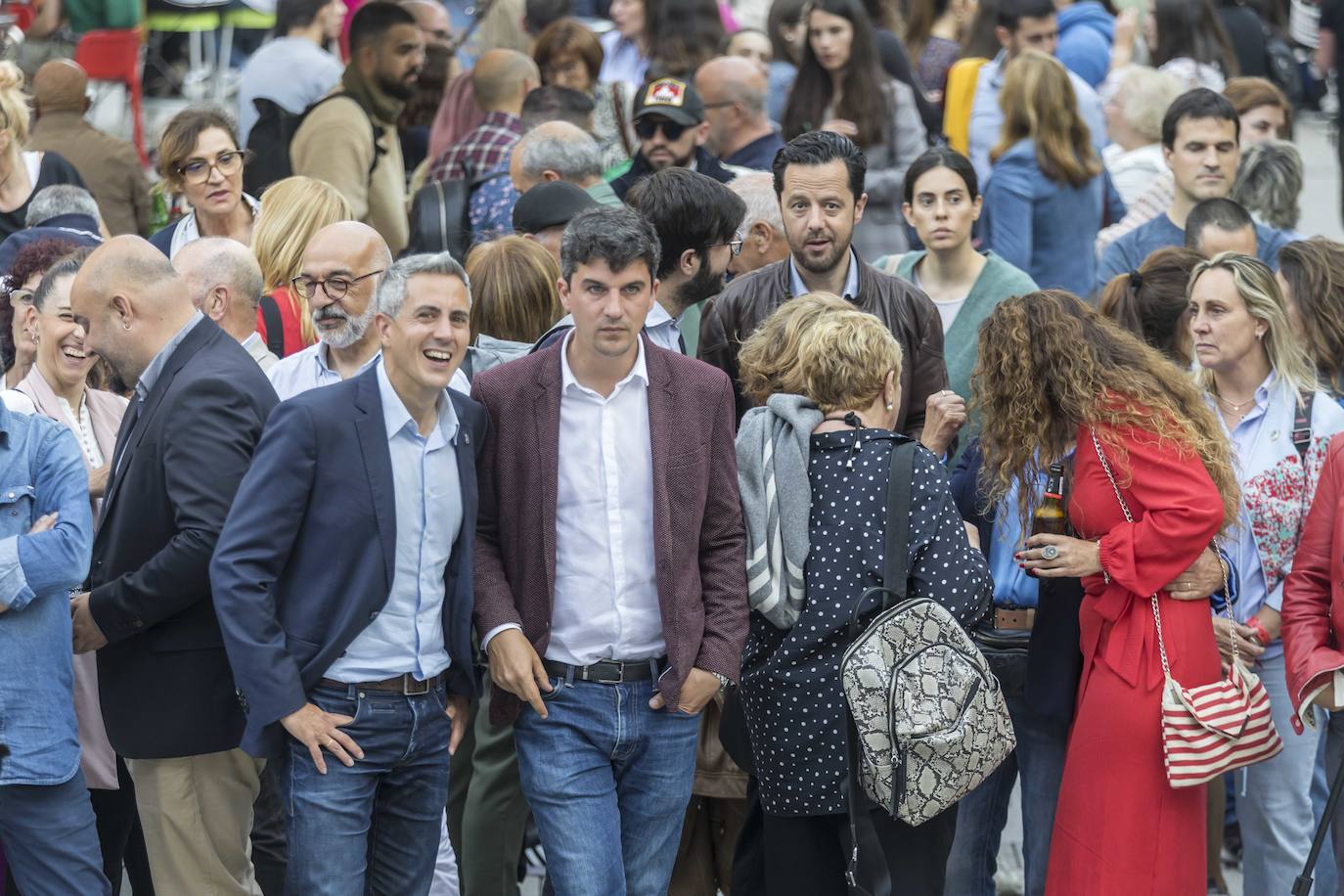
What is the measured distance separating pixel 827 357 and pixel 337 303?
152cm

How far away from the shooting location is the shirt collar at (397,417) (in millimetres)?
4133

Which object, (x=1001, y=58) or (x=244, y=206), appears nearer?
(x=244, y=206)

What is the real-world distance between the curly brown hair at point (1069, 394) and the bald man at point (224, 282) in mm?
2197

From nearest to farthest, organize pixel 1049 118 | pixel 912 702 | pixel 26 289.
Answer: pixel 912 702
pixel 26 289
pixel 1049 118

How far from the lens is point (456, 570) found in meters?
4.23

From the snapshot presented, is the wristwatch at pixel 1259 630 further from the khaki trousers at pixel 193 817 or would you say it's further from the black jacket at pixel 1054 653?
the khaki trousers at pixel 193 817

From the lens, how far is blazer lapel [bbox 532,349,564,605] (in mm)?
4211

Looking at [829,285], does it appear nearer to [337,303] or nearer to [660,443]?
[660,443]

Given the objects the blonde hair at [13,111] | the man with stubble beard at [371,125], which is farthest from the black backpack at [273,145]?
the blonde hair at [13,111]

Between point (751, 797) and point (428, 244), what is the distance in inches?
128

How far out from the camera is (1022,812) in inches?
202

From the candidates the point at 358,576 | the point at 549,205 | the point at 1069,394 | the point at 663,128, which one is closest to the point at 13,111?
the point at 549,205

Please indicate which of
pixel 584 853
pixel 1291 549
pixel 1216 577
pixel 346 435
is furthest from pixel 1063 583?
pixel 346 435

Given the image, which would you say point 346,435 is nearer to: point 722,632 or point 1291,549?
point 722,632
